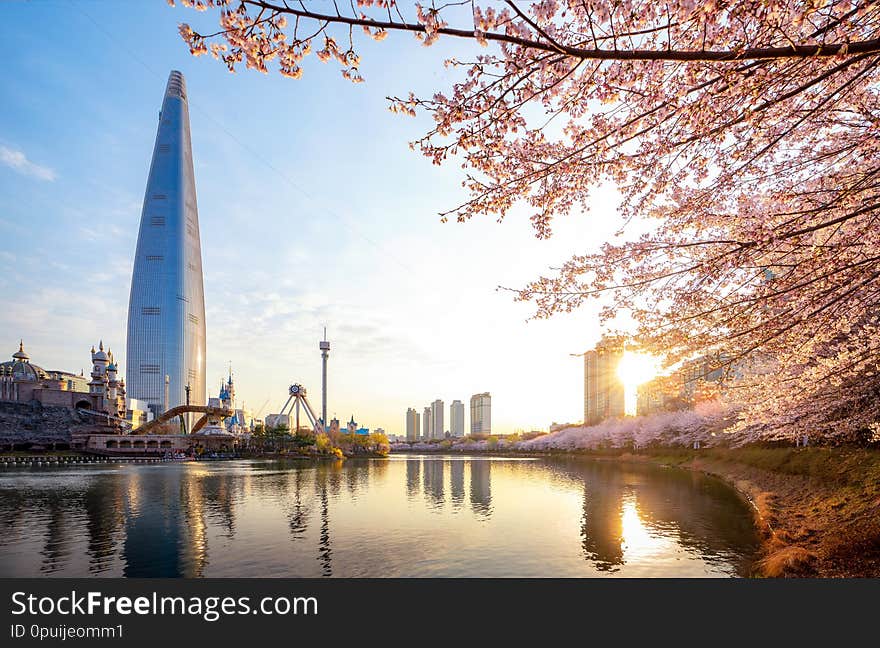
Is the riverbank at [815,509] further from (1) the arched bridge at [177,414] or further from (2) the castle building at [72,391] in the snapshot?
(2) the castle building at [72,391]

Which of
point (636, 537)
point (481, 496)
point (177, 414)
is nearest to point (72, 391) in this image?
point (177, 414)

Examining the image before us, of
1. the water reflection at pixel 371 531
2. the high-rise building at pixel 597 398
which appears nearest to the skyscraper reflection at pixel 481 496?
the water reflection at pixel 371 531

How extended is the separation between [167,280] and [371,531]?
157m

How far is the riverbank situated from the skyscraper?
6205 inches

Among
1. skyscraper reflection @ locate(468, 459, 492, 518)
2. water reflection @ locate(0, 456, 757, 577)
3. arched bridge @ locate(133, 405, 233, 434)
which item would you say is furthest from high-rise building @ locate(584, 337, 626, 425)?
arched bridge @ locate(133, 405, 233, 434)

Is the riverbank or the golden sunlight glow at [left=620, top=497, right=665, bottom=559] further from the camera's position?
the golden sunlight glow at [left=620, top=497, right=665, bottom=559]

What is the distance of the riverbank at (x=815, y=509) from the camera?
14.4 meters

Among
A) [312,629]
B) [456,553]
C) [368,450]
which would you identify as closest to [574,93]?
[312,629]

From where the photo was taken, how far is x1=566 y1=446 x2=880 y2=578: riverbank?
14.4 metres

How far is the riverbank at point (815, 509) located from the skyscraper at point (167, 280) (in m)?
158

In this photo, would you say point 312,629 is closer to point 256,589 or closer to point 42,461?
point 256,589

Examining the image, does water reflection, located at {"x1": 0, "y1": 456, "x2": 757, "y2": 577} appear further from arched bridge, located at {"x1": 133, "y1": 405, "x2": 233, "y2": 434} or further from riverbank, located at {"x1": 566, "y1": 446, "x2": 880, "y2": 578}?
arched bridge, located at {"x1": 133, "y1": 405, "x2": 233, "y2": 434}

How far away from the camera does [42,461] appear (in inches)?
3184

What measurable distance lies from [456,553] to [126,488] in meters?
32.9
